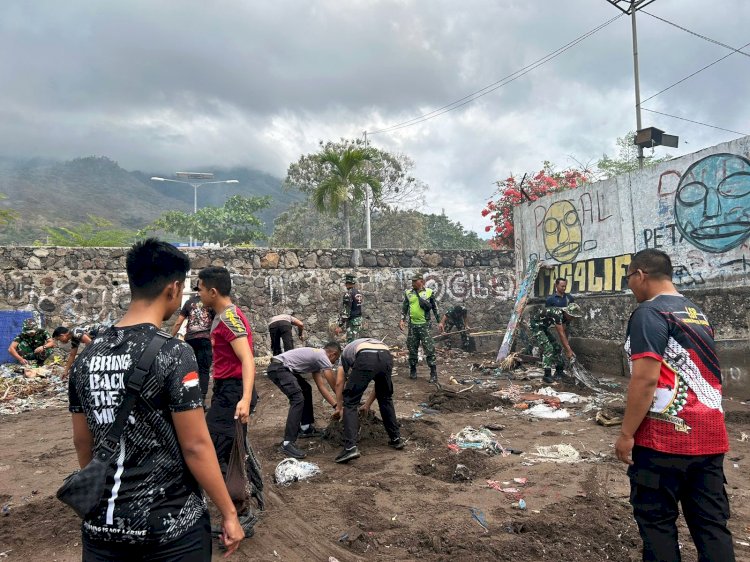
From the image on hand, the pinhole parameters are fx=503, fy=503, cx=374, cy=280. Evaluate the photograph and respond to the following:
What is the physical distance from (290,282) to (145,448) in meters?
10.5

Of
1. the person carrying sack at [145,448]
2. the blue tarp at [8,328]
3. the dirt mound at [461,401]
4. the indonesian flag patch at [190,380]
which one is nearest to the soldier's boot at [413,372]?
the dirt mound at [461,401]

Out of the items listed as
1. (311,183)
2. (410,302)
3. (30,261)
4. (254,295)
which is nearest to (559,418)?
(410,302)

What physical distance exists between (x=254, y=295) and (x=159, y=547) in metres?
10.3

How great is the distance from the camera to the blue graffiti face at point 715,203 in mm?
7488

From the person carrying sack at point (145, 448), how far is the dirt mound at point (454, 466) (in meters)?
3.11

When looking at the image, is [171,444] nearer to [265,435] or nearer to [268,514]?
[268,514]

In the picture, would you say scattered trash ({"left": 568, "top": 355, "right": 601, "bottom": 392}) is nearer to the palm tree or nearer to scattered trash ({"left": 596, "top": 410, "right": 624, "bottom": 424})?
scattered trash ({"left": 596, "top": 410, "right": 624, "bottom": 424})

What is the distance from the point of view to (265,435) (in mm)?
5984

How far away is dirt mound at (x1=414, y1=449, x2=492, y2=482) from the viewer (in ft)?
14.9

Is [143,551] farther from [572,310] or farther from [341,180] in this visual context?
[341,180]

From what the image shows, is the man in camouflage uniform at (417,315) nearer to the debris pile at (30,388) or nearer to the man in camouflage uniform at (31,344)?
the debris pile at (30,388)

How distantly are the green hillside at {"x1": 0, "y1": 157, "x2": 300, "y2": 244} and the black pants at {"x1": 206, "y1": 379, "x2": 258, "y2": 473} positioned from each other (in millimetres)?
53026

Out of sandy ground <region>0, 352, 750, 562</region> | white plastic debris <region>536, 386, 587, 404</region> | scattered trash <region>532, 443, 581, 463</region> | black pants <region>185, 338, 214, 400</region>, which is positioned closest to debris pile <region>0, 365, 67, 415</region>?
sandy ground <region>0, 352, 750, 562</region>

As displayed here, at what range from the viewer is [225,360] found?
3.77 m
